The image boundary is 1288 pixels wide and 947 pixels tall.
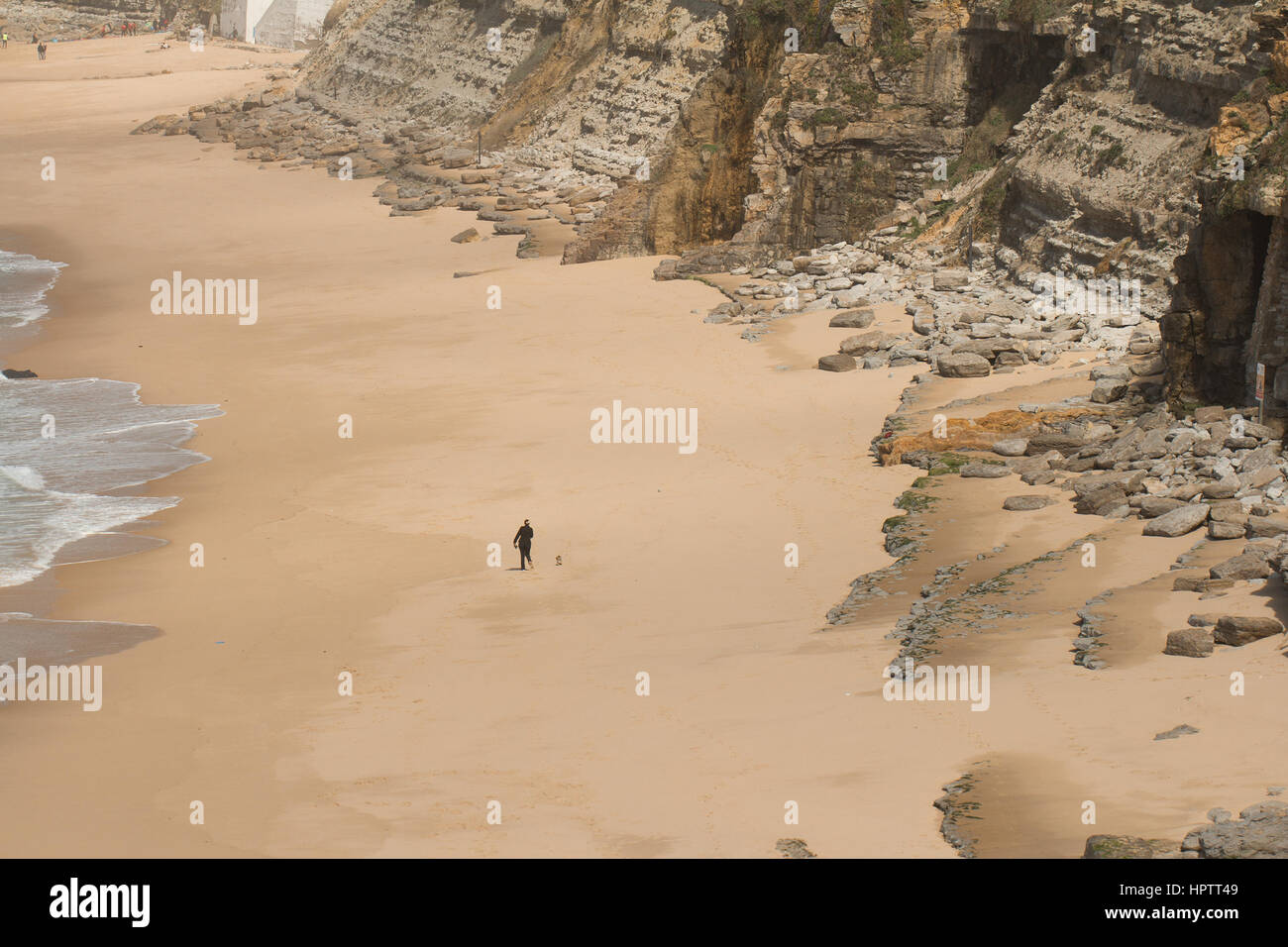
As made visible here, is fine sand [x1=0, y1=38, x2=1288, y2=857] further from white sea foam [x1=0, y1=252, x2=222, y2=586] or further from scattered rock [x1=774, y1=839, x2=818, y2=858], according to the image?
white sea foam [x1=0, y1=252, x2=222, y2=586]

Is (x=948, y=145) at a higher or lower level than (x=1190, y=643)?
lower

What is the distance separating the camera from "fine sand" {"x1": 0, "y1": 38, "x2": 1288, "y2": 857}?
12195 mm

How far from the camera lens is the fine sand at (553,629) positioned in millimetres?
12195

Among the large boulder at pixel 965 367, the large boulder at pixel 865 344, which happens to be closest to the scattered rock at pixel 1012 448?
the large boulder at pixel 965 367

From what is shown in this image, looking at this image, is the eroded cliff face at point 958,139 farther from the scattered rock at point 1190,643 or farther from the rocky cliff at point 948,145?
the scattered rock at point 1190,643

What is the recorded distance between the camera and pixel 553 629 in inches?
692

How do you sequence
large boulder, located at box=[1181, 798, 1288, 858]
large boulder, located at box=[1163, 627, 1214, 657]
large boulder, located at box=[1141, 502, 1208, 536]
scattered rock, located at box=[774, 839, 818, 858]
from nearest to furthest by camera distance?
large boulder, located at box=[1181, 798, 1288, 858]
scattered rock, located at box=[774, 839, 818, 858]
large boulder, located at box=[1163, 627, 1214, 657]
large boulder, located at box=[1141, 502, 1208, 536]

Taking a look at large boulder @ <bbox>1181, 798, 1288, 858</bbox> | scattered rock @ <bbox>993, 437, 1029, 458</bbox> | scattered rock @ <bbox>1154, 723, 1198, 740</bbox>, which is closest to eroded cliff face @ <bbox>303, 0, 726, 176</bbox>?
scattered rock @ <bbox>993, 437, 1029, 458</bbox>

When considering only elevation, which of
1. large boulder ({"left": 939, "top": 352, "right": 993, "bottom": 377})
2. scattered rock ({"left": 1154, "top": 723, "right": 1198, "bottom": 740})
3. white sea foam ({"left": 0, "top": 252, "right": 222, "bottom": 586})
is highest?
scattered rock ({"left": 1154, "top": 723, "right": 1198, "bottom": 740})

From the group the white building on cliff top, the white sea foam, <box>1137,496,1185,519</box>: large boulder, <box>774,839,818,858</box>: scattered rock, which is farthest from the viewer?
the white building on cliff top

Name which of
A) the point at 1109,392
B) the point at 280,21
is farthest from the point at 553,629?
the point at 280,21

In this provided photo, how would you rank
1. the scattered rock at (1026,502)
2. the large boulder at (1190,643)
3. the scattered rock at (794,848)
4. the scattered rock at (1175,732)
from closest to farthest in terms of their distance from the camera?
the scattered rock at (794,848) < the scattered rock at (1175,732) < the large boulder at (1190,643) < the scattered rock at (1026,502)

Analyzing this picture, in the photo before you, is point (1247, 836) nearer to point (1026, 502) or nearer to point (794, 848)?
point (794, 848)
